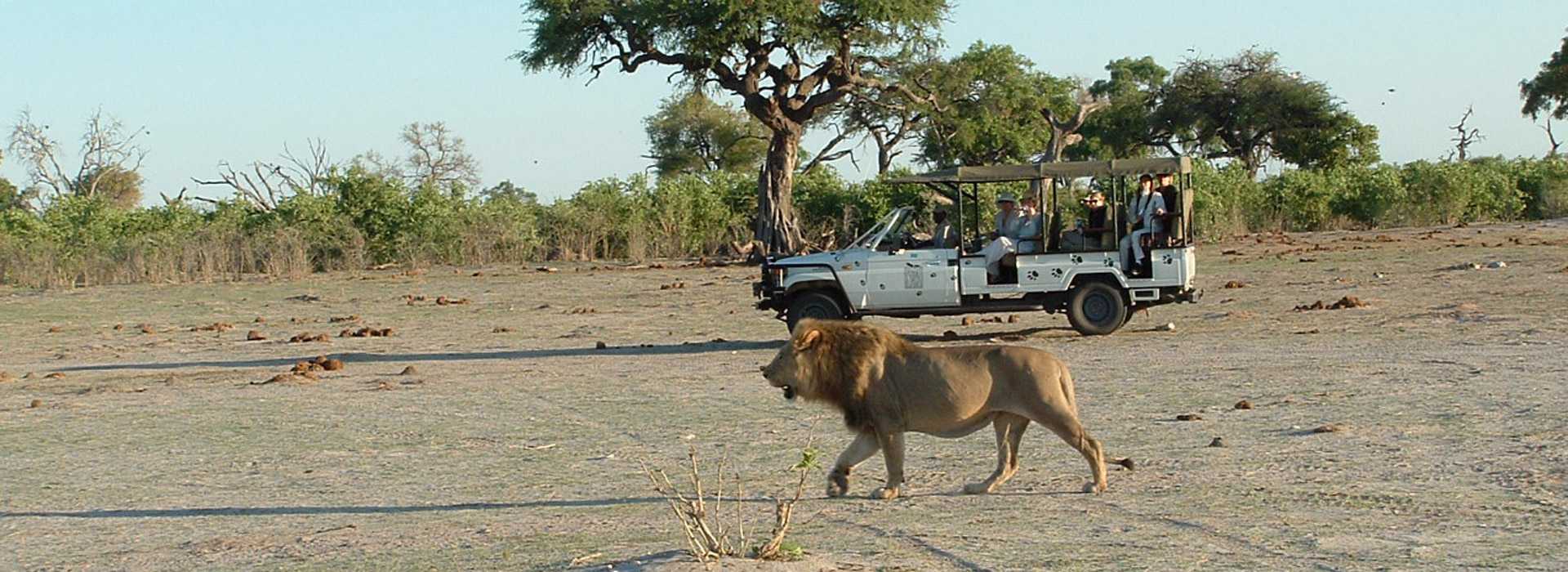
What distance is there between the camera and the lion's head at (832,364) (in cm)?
935

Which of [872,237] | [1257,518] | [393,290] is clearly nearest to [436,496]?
[1257,518]

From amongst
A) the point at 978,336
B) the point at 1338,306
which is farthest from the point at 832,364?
the point at 1338,306

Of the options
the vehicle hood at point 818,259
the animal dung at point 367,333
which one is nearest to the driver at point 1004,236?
the vehicle hood at point 818,259

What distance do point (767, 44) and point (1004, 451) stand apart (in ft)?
109

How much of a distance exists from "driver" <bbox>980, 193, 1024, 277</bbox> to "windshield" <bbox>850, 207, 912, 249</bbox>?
3.38ft

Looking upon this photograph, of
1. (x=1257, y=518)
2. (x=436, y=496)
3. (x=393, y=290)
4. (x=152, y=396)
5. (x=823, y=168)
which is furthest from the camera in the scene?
(x=823, y=168)

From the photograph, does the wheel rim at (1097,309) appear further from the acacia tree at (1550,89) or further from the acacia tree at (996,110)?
the acacia tree at (1550,89)

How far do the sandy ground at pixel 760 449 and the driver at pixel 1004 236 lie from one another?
98 cm

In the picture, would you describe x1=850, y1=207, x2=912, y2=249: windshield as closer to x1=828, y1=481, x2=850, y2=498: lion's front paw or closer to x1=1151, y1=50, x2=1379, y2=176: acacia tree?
x1=828, y1=481, x2=850, y2=498: lion's front paw

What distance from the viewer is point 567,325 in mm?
25359

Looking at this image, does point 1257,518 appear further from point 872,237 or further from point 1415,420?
point 872,237

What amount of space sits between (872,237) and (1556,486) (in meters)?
11.8

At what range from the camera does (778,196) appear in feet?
140

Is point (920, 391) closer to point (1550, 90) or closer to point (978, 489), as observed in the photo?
point (978, 489)
